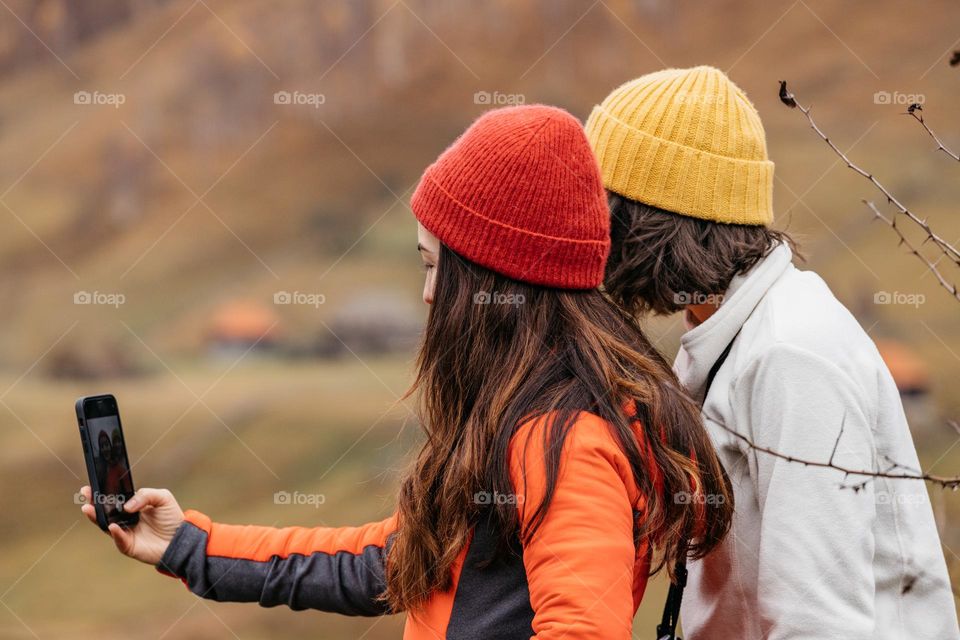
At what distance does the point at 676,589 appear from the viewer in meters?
1.34

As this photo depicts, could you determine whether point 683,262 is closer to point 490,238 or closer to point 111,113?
point 490,238

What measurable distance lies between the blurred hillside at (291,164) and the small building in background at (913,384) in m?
0.26

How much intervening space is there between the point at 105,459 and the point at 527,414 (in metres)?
0.68

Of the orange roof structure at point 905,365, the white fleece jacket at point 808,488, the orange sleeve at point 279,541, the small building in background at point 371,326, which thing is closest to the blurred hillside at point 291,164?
the small building in background at point 371,326

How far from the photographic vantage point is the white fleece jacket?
3.92 ft

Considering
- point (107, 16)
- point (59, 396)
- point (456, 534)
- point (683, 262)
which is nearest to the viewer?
point (456, 534)

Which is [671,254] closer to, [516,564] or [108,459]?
[516,564]

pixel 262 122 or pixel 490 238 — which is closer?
pixel 490 238

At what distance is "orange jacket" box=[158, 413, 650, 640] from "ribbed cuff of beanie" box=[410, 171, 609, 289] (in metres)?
0.20

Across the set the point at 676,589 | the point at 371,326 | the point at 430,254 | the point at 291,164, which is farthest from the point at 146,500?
the point at 291,164

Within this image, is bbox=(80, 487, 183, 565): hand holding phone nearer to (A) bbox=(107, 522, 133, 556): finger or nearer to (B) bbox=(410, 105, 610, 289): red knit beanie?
(A) bbox=(107, 522, 133, 556): finger

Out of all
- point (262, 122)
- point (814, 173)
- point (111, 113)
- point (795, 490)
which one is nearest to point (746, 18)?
point (814, 173)

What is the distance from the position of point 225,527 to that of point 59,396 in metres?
3.53

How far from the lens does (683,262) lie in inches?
57.6
